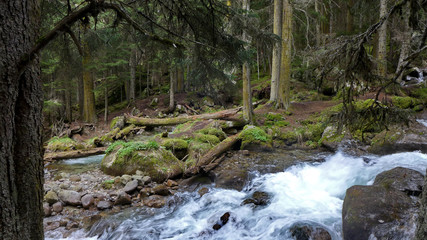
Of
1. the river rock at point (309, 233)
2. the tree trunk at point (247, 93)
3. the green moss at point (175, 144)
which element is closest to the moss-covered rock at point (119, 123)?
the green moss at point (175, 144)

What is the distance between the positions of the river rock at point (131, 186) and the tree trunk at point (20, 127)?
4017 millimetres

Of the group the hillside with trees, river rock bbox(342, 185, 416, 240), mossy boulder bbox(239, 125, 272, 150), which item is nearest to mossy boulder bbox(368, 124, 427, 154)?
the hillside with trees

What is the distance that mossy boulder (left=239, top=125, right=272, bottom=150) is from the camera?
10188mm

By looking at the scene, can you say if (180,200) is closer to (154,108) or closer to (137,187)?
(137,187)

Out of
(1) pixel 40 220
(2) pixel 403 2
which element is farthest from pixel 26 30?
(2) pixel 403 2

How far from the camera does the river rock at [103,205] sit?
5.54 meters

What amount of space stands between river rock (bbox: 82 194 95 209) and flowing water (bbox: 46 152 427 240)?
2.54 feet

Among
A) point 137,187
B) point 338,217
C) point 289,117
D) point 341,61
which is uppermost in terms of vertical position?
point 341,61

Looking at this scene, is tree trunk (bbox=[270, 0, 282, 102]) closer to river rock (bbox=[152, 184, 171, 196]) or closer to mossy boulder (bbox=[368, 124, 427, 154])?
Result: mossy boulder (bbox=[368, 124, 427, 154])

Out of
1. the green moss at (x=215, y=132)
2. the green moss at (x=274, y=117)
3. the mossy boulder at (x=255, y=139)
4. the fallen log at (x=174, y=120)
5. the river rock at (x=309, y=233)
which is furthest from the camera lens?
the fallen log at (x=174, y=120)

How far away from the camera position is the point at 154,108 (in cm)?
2147

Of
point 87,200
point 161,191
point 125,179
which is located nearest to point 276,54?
point 161,191

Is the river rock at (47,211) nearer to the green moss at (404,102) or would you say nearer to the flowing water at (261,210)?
the flowing water at (261,210)

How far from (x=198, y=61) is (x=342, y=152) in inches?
289
